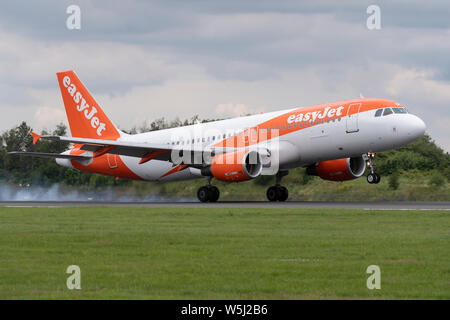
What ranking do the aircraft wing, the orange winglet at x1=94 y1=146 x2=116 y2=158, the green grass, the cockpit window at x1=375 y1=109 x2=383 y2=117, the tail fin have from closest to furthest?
the cockpit window at x1=375 y1=109 x2=383 y2=117 < the aircraft wing < the orange winglet at x1=94 y1=146 x2=116 y2=158 < the green grass < the tail fin

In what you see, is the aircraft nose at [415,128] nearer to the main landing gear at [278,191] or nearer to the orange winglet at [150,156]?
the main landing gear at [278,191]

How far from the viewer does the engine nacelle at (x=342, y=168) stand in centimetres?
3744

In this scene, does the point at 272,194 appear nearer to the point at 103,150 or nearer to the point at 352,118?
the point at 352,118

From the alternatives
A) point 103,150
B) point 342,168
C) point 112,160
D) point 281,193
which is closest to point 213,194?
point 281,193

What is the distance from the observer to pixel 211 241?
16.2 metres

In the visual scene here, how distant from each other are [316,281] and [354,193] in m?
32.2

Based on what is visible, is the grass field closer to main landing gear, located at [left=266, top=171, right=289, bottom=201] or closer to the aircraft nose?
the aircraft nose

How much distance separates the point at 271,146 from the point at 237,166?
2784 mm

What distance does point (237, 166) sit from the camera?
33.3m

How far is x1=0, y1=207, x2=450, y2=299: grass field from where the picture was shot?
10.2m

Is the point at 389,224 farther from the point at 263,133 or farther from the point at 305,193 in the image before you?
the point at 305,193

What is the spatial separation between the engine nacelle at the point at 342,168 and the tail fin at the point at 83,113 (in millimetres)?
14062

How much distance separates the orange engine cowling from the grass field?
10.4 meters

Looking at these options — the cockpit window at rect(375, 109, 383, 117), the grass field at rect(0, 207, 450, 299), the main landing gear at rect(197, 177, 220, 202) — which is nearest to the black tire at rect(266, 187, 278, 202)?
the main landing gear at rect(197, 177, 220, 202)
